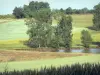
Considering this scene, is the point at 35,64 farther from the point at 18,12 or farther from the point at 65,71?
the point at 18,12

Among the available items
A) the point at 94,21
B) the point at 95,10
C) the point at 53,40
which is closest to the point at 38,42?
the point at 53,40

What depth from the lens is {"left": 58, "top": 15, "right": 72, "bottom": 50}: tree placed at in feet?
276

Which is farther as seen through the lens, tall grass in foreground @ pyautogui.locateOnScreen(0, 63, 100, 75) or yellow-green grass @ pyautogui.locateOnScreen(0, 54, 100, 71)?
yellow-green grass @ pyautogui.locateOnScreen(0, 54, 100, 71)

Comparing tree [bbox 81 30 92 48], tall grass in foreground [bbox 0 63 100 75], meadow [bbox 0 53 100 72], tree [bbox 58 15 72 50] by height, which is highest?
tall grass in foreground [bbox 0 63 100 75]

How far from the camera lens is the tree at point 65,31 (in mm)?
84019

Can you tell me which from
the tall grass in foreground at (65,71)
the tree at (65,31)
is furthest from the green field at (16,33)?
the tall grass in foreground at (65,71)

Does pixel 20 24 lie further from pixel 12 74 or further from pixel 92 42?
pixel 12 74

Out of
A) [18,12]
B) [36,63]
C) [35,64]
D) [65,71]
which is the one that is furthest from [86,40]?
[65,71]

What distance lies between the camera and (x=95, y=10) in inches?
4970

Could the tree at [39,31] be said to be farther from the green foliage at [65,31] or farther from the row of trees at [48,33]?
the green foliage at [65,31]

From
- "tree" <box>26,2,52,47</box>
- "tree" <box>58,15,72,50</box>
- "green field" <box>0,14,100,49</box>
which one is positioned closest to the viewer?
"tree" <box>26,2,52,47</box>

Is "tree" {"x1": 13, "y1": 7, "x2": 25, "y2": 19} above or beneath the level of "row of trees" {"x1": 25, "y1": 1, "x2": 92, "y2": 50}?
above

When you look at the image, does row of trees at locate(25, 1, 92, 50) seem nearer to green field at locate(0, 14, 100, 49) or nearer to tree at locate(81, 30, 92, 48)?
tree at locate(81, 30, 92, 48)

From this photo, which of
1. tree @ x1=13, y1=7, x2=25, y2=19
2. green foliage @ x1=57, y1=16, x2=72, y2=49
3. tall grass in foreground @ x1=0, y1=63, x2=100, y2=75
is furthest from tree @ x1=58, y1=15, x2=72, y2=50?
tall grass in foreground @ x1=0, y1=63, x2=100, y2=75
